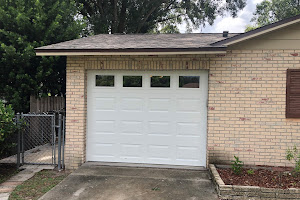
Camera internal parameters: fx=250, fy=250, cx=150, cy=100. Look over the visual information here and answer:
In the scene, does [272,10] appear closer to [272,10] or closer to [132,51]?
[272,10]

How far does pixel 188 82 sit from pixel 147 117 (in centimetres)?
136

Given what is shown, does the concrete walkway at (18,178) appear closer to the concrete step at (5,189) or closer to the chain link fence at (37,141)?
the concrete step at (5,189)

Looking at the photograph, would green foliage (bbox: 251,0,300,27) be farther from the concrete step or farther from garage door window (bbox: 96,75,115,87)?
the concrete step

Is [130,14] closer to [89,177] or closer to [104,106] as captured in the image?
[104,106]

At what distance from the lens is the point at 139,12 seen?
1636cm

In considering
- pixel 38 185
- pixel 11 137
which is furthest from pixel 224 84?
pixel 11 137

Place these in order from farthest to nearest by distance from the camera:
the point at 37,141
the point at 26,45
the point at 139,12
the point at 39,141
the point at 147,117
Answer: the point at 139,12, the point at 39,141, the point at 37,141, the point at 26,45, the point at 147,117

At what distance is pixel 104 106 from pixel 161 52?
210 cm

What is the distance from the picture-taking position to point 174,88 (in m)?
6.24

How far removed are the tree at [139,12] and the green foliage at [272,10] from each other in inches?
333

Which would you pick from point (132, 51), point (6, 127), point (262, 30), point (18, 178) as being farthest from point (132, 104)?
point (262, 30)

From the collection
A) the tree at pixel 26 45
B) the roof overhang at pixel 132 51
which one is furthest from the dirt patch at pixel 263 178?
the tree at pixel 26 45

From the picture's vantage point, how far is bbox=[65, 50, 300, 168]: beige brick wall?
19.1 feet

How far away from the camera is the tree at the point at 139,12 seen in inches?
626
